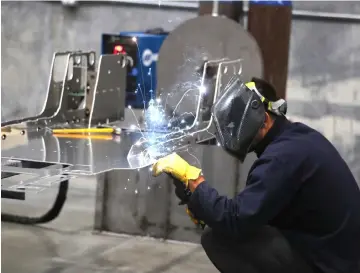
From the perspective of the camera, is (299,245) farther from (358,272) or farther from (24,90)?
(24,90)

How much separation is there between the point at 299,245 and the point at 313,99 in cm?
245

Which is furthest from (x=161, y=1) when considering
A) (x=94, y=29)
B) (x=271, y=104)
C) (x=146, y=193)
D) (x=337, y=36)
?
(x=271, y=104)

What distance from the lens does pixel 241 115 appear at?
1.91 metres

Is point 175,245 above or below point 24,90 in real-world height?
below

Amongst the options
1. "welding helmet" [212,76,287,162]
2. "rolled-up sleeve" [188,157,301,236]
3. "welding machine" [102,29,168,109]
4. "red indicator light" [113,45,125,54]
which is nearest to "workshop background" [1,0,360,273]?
"welding machine" [102,29,168,109]

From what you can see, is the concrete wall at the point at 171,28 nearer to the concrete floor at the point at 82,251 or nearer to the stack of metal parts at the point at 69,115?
the concrete floor at the point at 82,251

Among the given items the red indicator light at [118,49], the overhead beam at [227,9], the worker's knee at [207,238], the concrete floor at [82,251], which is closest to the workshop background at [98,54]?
the concrete floor at [82,251]

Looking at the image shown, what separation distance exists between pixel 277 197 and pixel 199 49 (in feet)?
4.66

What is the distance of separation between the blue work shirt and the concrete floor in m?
1.19

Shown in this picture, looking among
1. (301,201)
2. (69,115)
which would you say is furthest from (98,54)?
(301,201)

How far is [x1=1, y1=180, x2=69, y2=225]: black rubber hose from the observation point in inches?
141

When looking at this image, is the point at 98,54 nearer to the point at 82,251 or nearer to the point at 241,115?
the point at 82,251

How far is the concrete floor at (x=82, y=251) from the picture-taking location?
302 centimetres

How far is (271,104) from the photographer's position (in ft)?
6.33
